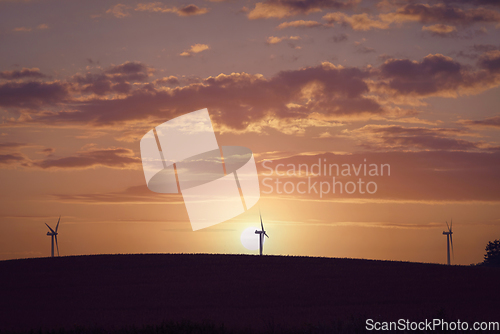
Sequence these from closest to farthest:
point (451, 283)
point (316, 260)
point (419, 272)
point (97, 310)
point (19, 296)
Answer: point (97, 310) → point (19, 296) → point (451, 283) → point (419, 272) → point (316, 260)

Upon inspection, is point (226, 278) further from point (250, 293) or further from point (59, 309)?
point (59, 309)

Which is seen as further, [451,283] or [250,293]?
[451,283]

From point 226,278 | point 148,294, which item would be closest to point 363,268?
point 226,278

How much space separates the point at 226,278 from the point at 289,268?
28.4 feet

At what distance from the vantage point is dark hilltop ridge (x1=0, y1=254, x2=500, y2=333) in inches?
1049

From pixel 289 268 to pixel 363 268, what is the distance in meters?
7.97

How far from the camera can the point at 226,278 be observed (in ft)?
150

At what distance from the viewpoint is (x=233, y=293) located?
38656mm

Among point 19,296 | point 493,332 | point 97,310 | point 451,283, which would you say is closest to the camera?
point 493,332

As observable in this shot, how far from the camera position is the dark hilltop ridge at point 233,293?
2664cm

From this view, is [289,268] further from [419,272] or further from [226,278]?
[419,272]

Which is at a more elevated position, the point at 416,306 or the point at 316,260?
the point at 316,260

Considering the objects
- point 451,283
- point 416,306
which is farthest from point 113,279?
point 451,283

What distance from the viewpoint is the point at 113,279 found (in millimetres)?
46062
